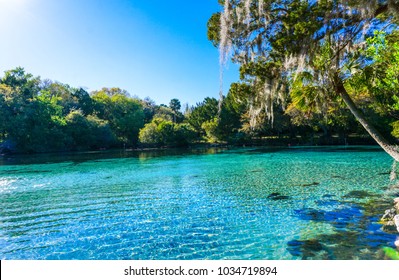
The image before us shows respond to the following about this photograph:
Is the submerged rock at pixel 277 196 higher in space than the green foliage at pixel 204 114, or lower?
lower

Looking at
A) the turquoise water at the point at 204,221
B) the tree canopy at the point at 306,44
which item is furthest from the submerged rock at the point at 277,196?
the tree canopy at the point at 306,44

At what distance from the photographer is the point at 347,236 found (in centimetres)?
598

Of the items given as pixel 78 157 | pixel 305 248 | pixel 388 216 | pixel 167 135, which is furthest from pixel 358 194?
pixel 167 135

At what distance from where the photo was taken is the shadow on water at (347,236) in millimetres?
5160

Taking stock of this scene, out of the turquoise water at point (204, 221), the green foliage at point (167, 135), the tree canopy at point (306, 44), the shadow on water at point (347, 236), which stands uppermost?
the tree canopy at point (306, 44)

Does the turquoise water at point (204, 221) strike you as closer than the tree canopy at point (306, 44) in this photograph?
Yes

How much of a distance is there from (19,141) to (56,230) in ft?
144

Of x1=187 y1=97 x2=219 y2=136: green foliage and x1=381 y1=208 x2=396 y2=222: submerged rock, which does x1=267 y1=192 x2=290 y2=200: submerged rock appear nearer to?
x1=381 y1=208 x2=396 y2=222: submerged rock

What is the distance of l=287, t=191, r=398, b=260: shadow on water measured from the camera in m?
5.16

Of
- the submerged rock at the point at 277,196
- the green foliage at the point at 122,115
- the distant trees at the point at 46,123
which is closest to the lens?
the submerged rock at the point at 277,196

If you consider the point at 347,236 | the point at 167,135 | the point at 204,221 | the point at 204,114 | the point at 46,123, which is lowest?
the point at 204,221

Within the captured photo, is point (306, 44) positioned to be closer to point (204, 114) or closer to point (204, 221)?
point (204, 221)

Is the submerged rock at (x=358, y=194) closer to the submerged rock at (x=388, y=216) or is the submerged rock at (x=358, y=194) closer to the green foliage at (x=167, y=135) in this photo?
the submerged rock at (x=388, y=216)

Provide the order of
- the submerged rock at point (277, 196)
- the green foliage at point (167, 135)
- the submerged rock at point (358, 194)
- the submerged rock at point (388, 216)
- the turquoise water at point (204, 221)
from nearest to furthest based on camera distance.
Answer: the turquoise water at point (204, 221) → the submerged rock at point (388, 216) → the submerged rock at point (358, 194) → the submerged rock at point (277, 196) → the green foliage at point (167, 135)
